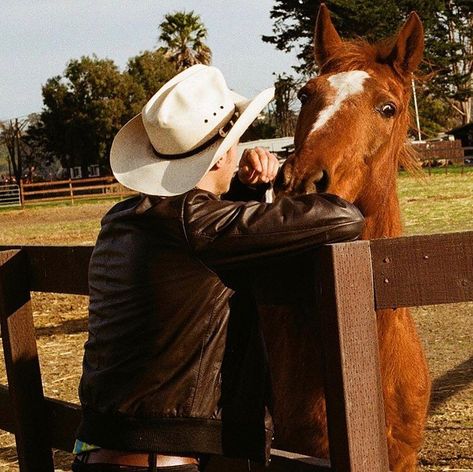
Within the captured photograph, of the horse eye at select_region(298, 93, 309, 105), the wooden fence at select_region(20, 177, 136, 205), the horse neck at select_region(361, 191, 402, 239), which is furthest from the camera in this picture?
the wooden fence at select_region(20, 177, 136, 205)

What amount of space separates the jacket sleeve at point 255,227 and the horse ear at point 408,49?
201 centimetres

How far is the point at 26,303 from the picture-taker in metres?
3.73

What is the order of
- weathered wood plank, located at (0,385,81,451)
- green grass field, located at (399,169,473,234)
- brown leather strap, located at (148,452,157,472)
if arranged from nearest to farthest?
brown leather strap, located at (148,452,157,472) < weathered wood plank, located at (0,385,81,451) < green grass field, located at (399,169,473,234)

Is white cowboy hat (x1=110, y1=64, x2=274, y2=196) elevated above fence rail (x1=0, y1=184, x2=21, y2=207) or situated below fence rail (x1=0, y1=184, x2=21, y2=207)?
above

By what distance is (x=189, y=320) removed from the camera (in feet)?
7.84

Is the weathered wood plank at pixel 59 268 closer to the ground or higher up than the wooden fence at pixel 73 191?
higher up

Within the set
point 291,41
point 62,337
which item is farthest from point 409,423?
point 291,41

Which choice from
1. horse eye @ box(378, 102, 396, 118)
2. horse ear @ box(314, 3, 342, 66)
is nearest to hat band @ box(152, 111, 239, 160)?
horse eye @ box(378, 102, 396, 118)

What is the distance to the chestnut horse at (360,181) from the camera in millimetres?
3311

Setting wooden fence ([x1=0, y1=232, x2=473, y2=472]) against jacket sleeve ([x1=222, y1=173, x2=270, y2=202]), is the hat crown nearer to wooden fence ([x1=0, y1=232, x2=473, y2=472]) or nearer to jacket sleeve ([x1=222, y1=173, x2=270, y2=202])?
wooden fence ([x1=0, y1=232, x2=473, y2=472])

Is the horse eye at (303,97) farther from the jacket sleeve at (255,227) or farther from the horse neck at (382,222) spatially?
the jacket sleeve at (255,227)

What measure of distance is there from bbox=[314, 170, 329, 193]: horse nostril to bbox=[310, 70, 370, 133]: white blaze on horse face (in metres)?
0.24

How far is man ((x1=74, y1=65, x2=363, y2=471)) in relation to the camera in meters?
2.32

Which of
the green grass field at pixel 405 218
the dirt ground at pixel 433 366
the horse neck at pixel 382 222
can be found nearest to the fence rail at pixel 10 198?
the green grass field at pixel 405 218
